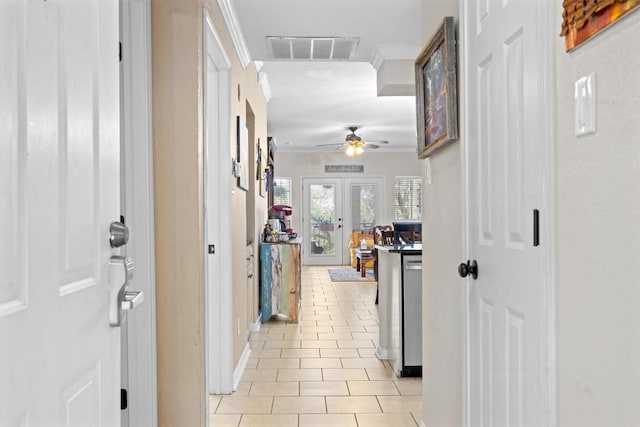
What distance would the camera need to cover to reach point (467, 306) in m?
1.83

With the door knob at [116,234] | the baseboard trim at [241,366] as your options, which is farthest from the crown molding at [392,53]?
the door knob at [116,234]

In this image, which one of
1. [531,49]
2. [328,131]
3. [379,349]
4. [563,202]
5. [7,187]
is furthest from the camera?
[328,131]

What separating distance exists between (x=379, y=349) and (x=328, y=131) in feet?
18.7

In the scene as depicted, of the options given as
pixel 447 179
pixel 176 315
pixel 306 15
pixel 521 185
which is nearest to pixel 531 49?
pixel 521 185

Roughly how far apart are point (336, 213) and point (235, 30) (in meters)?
7.96

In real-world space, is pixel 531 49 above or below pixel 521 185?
above

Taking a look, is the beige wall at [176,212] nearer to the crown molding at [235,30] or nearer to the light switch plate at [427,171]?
the crown molding at [235,30]

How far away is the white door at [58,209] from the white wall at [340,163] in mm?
10078

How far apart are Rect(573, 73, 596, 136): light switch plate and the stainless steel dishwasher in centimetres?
233

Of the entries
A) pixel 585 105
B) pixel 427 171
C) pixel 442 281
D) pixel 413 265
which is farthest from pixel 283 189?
pixel 585 105

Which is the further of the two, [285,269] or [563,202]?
[285,269]

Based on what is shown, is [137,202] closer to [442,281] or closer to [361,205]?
[442,281]

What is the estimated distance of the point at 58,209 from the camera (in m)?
0.85

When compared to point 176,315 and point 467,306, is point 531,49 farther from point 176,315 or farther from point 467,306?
point 176,315
